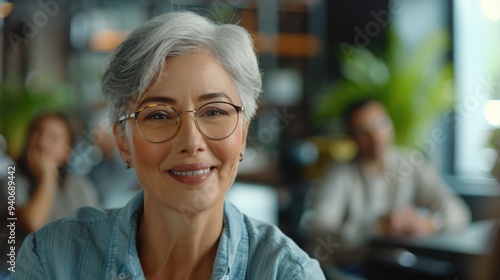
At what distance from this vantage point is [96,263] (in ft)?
3.64

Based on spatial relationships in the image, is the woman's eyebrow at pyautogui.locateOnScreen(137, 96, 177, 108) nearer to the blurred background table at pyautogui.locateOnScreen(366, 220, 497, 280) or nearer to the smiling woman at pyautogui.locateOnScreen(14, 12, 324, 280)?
the smiling woman at pyautogui.locateOnScreen(14, 12, 324, 280)

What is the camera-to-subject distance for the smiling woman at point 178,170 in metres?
0.99

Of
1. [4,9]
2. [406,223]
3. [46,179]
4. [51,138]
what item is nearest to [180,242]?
[46,179]

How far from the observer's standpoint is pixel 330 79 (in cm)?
459

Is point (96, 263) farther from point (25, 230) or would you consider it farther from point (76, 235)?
point (25, 230)

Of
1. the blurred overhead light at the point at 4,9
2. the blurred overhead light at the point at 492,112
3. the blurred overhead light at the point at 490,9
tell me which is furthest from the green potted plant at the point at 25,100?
the blurred overhead light at the point at 490,9

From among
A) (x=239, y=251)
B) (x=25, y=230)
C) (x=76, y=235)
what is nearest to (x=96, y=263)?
(x=76, y=235)

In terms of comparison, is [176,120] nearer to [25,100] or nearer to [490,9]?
[25,100]

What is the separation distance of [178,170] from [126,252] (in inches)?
8.0

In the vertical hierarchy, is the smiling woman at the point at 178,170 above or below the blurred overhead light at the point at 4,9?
below

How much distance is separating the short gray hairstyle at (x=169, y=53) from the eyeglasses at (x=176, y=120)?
33mm

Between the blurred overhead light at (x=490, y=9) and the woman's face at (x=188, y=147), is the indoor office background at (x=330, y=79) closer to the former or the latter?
the blurred overhead light at (x=490, y=9)

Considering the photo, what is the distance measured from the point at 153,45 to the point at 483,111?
3.33 metres

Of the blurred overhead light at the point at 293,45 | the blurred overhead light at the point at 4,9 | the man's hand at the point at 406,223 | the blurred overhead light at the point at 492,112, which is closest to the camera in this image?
the blurred overhead light at the point at 4,9
